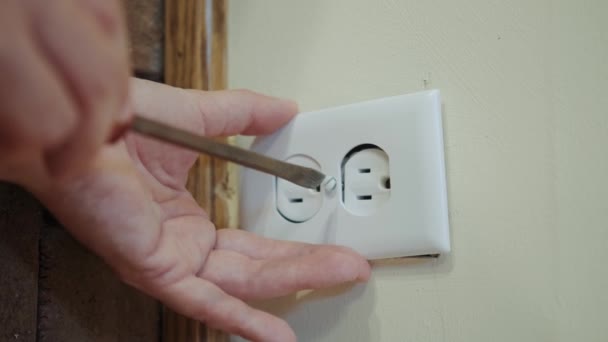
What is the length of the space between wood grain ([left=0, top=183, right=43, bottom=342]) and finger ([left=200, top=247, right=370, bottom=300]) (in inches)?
5.6

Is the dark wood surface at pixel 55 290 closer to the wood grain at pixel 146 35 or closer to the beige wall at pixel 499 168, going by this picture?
the wood grain at pixel 146 35

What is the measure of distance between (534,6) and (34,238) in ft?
1.34

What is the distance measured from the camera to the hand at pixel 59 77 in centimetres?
17

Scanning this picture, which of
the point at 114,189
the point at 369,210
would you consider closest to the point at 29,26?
the point at 114,189

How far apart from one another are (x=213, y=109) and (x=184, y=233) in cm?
10

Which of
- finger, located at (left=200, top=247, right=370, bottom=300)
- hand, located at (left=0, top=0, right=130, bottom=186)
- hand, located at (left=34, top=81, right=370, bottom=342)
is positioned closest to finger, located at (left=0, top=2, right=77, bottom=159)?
hand, located at (left=0, top=0, right=130, bottom=186)

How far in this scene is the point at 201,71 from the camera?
19.7 inches

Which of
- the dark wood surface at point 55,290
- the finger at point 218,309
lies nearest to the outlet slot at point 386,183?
the finger at point 218,309

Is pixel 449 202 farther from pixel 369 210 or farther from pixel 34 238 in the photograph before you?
pixel 34 238

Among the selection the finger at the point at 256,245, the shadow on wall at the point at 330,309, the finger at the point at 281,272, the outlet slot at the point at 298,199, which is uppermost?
the outlet slot at the point at 298,199

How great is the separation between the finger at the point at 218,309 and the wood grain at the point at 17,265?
125mm

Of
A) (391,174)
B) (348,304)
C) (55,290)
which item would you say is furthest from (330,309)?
(55,290)

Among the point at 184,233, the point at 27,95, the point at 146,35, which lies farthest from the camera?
the point at 146,35

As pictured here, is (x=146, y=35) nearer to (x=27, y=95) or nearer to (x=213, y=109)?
(x=213, y=109)
